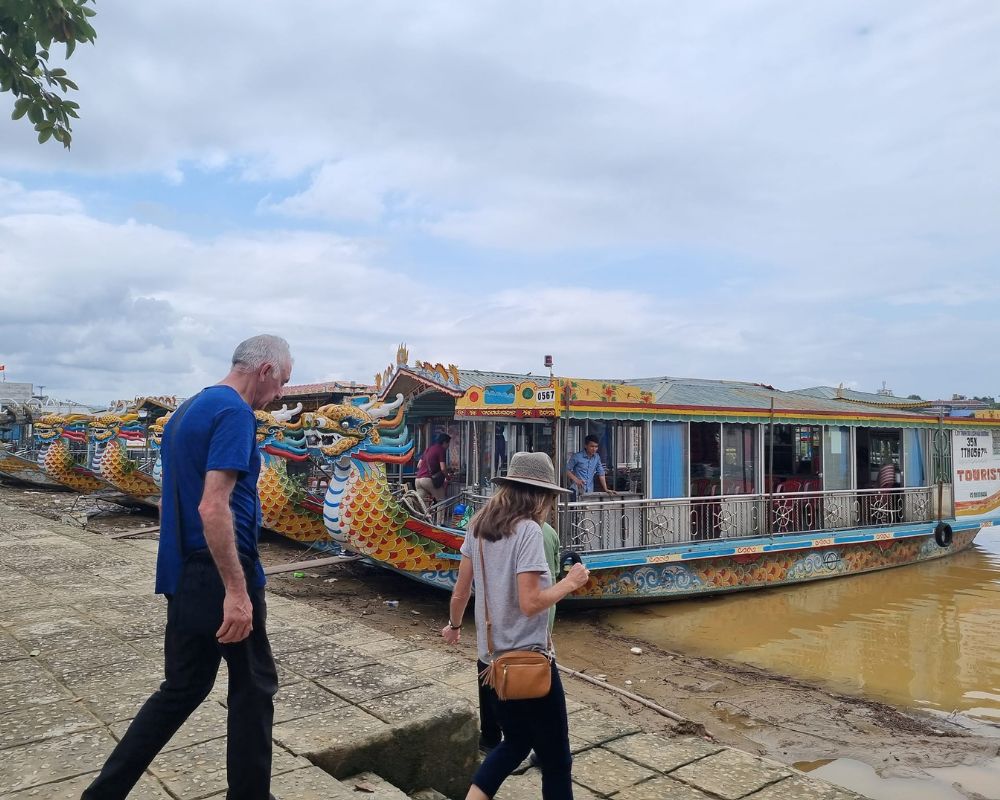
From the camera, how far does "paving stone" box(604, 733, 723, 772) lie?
384 centimetres

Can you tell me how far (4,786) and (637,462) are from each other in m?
8.04

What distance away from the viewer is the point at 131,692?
365 cm

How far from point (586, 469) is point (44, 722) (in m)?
6.71

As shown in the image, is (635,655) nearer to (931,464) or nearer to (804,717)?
(804,717)

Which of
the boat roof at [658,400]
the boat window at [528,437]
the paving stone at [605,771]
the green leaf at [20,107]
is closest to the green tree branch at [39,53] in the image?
the green leaf at [20,107]

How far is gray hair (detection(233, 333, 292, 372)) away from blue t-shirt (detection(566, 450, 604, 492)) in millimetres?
6799

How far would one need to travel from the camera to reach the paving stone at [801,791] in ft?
11.5

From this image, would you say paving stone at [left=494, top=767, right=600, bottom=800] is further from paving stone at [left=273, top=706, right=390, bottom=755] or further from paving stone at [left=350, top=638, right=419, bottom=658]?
paving stone at [left=350, top=638, right=419, bottom=658]

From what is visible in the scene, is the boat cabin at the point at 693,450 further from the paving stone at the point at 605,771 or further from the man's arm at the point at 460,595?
the man's arm at the point at 460,595

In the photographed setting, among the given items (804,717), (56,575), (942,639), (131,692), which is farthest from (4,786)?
(942,639)

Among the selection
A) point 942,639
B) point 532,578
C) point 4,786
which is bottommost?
point 942,639

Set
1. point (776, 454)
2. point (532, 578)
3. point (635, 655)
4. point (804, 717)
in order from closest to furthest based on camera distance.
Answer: point (532, 578), point (804, 717), point (635, 655), point (776, 454)

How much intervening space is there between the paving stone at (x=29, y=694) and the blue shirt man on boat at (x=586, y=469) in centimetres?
619

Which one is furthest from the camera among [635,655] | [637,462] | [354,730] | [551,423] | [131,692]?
[637,462]
